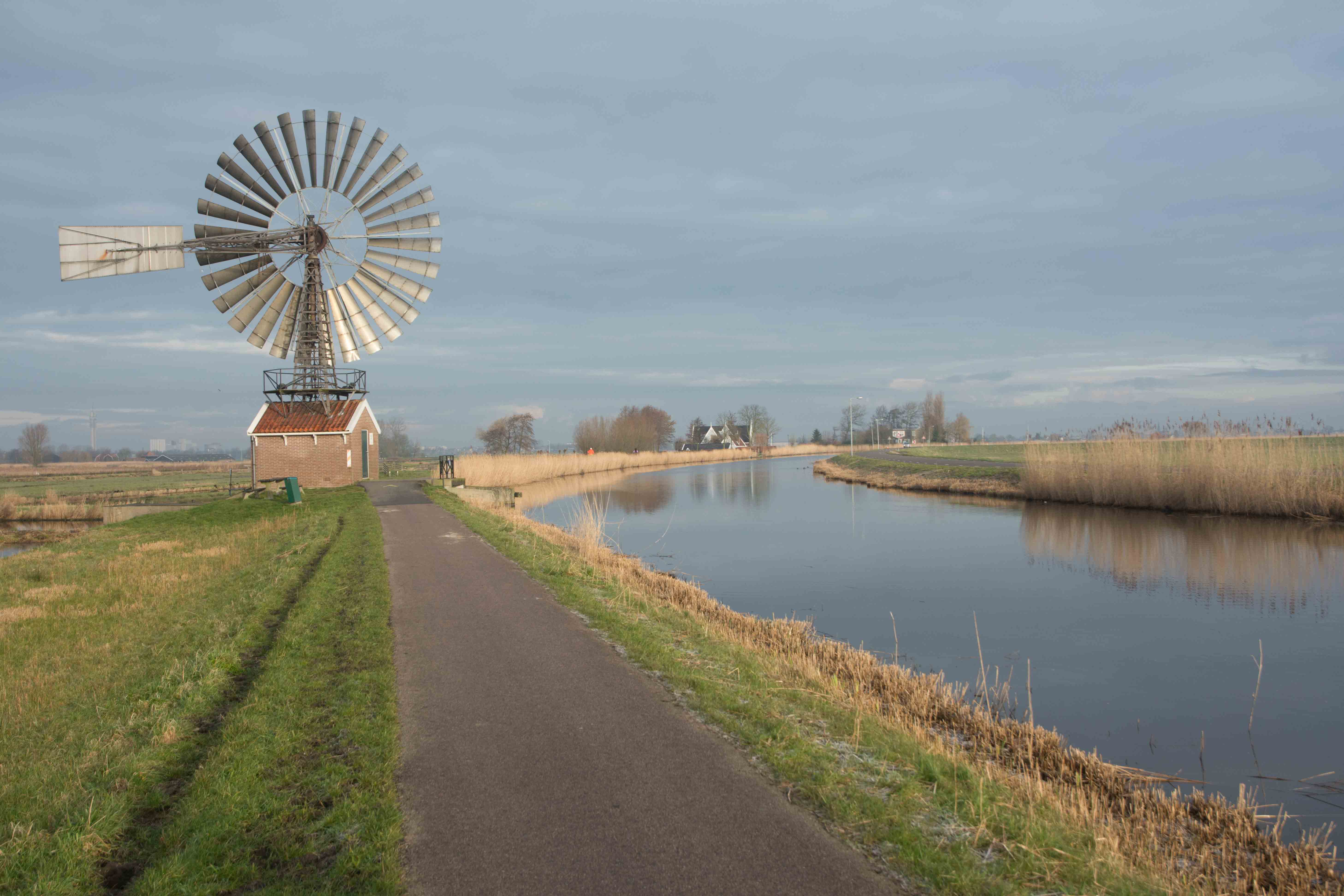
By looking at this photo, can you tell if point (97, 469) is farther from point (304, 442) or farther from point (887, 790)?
point (887, 790)

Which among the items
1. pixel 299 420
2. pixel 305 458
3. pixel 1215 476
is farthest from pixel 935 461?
pixel 299 420

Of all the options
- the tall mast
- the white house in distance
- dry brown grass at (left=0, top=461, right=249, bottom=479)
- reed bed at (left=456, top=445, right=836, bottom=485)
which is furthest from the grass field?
the white house in distance

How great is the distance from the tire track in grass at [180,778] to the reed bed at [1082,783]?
15.8 ft

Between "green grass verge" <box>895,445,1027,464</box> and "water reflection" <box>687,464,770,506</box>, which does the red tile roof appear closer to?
"water reflection" <box>687,464,770,506</box>

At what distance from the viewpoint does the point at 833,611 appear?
41.3ft

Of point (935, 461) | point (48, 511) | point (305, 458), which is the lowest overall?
point (48, 511)

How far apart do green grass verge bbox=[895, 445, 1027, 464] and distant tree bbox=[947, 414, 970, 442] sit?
26161 millimetres

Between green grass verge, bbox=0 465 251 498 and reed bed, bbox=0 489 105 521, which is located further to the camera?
green grass verge, bbox=0 465 251 498

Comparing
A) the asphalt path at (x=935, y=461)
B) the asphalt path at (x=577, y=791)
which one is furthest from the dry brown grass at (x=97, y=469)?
the asphalt path at (x=577, y=791)

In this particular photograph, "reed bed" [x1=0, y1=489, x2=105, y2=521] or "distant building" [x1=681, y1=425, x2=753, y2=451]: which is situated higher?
"distant building" [x1=681, y1=425, x2=753, y2=451]

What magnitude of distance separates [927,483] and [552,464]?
23.5 metres

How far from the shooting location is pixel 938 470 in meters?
43.2

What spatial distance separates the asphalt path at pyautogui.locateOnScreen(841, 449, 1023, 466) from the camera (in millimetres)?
45312

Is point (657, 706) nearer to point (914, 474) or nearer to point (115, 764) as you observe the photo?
point (115, 764)
